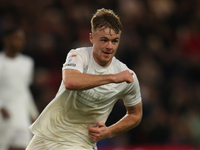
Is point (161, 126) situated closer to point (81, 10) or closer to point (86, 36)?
point (86, 36)

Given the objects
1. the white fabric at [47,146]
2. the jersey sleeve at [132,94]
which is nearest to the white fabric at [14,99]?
the white fabric at [47,146]

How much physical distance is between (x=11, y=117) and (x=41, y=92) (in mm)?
2193

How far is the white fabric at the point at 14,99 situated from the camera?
5.82 m

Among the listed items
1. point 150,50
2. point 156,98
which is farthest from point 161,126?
point 150,50

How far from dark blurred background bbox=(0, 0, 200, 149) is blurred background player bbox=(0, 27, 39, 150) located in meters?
1.82

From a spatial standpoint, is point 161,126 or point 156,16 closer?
point 161,126

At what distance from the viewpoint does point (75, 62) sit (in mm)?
3248

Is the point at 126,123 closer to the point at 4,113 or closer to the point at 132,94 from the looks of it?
the point at 132,94

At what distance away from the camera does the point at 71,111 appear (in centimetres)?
349

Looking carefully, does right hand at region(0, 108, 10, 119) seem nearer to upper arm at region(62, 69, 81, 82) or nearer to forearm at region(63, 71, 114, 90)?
upper arm at region(62, 69, 81, 82)

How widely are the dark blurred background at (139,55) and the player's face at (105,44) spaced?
161 inches

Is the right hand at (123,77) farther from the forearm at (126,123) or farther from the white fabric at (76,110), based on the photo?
the forearm at (126,123)

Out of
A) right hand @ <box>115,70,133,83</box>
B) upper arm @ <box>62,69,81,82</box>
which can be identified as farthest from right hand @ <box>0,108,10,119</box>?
right hand @ <box>115,70,133,83</box>

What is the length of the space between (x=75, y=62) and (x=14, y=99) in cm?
302
